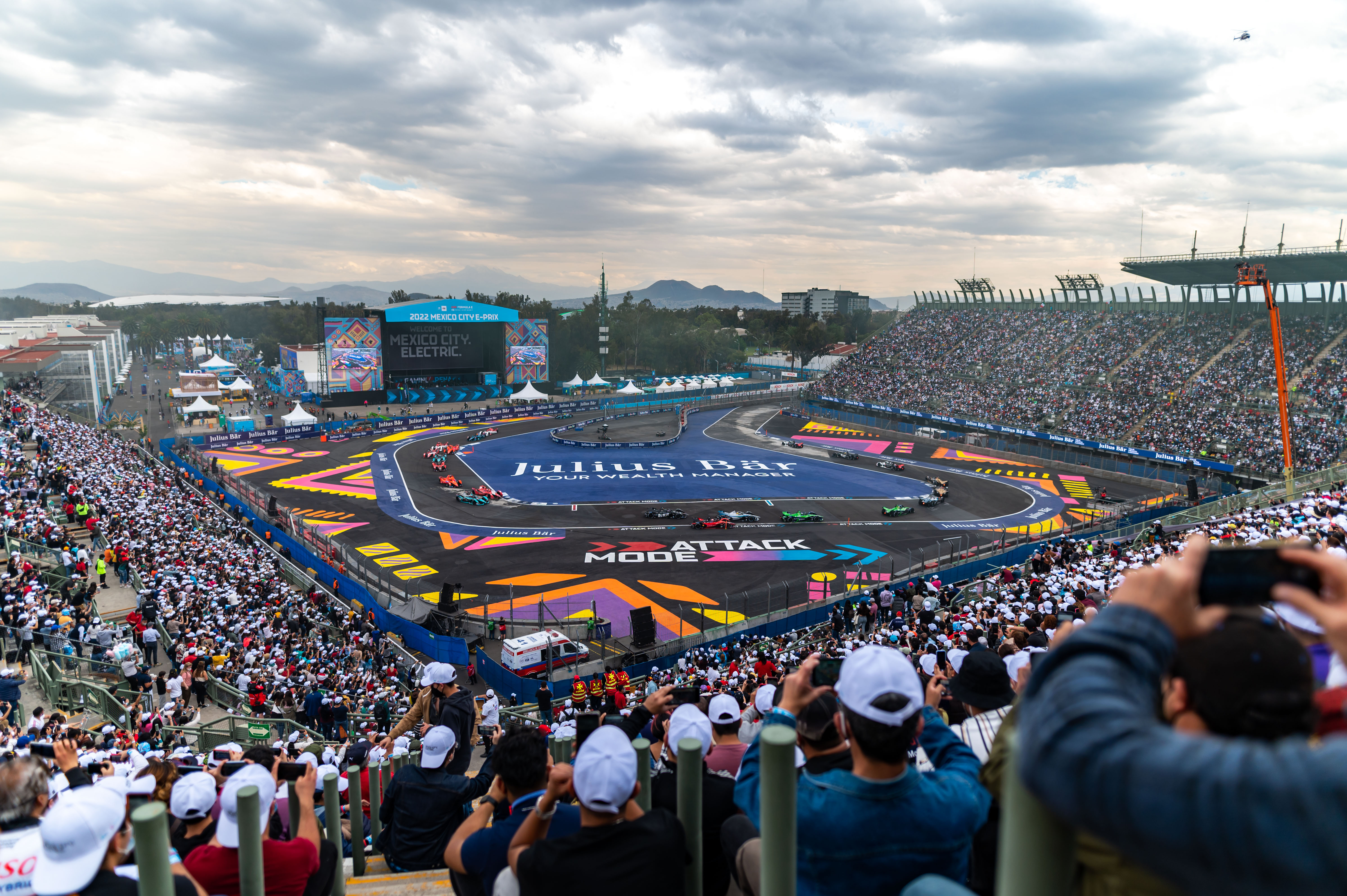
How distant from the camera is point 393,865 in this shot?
6176mm

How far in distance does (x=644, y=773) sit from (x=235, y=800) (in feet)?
6.30

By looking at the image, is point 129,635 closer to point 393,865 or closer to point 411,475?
point 393,865

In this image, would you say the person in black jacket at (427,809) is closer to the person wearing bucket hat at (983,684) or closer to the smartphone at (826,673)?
the smartphone at (826,673)

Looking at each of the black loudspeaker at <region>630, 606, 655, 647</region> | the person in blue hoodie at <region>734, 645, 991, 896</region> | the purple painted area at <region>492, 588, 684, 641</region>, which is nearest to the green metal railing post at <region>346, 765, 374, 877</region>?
the person in blue hoodie at <region>734, 645, 991, 896</region>

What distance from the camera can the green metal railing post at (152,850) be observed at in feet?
7.97

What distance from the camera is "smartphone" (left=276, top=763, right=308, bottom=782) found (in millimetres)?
5809

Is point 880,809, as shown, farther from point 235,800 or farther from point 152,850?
point 235,800

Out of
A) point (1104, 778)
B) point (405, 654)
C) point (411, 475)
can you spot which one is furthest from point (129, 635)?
point (411, 475)

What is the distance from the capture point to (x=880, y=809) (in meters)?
3.11

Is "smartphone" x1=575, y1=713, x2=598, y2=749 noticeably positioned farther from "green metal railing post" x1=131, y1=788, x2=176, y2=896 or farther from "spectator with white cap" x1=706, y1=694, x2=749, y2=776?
"green metal railing post" x1=131, y1=788, x2=176, y2=896

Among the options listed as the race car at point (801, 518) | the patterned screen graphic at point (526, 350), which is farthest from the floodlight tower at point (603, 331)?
the race car at point (801, 518)

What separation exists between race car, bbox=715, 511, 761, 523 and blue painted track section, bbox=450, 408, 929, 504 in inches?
193

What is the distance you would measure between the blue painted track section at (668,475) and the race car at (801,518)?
4952 millimetres

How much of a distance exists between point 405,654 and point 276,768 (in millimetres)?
17565
